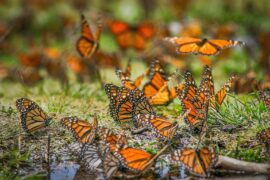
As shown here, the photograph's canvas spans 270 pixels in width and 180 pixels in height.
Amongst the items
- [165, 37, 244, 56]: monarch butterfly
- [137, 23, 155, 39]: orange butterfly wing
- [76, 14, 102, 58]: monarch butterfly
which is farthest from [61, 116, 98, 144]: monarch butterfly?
[137, 23, 155, 39]: orange butterfly wing

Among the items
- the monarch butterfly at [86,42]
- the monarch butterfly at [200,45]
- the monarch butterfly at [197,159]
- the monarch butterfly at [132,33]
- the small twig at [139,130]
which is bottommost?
the monarch butterfly at [197,159]

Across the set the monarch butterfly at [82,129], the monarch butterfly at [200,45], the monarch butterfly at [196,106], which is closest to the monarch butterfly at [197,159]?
the monarch butterfly at [196,106]

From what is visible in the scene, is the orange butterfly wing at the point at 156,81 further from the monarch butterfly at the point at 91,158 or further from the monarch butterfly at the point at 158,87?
the monarch butterfly at the point at 91,158

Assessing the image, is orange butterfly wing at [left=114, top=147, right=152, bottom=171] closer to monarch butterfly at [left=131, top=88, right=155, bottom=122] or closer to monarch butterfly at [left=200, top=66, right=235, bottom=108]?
monarch butterfly at [left=131, top=88, right=155, bottom=122]

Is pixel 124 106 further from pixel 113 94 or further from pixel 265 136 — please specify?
pixel 265 136

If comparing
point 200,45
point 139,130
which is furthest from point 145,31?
point 139,130
